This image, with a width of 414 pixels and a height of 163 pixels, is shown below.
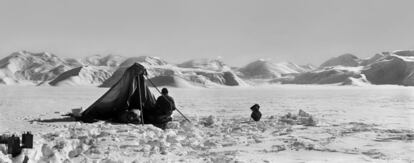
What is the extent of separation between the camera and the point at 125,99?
16031mm

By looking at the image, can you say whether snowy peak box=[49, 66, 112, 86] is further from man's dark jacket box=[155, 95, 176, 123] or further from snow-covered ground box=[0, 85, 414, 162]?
snow-covered ground box=[0, 85, 414, 162]

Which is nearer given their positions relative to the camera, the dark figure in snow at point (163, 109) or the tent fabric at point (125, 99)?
the dark figure in snow at point (163, 109)

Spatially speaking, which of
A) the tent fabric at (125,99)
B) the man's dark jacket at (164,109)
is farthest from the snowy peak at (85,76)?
the man's dark jacket at (164,109)

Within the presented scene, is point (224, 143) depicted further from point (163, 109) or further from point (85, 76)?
point (85, 76)

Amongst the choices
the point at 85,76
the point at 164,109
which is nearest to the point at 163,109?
the point at 164,109

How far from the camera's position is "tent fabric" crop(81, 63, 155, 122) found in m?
15.9

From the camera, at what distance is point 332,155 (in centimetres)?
941

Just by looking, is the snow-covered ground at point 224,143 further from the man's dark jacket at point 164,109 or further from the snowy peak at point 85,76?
the snowy peak at point 85,76

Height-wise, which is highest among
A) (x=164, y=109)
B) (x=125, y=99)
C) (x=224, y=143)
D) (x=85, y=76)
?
(x=85, y=76)

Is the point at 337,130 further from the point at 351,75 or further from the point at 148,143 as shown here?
the point at 351,75

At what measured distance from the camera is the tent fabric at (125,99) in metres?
15.9

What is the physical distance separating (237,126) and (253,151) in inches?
185

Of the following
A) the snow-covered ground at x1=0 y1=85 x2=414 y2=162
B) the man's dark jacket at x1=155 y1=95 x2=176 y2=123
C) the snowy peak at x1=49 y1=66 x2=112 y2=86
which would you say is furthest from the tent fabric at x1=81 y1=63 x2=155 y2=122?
the snowy peak at x1=49 y1=66 x2=112 y2=86

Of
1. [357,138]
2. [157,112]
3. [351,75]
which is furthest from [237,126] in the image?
Answer: [351,75]
